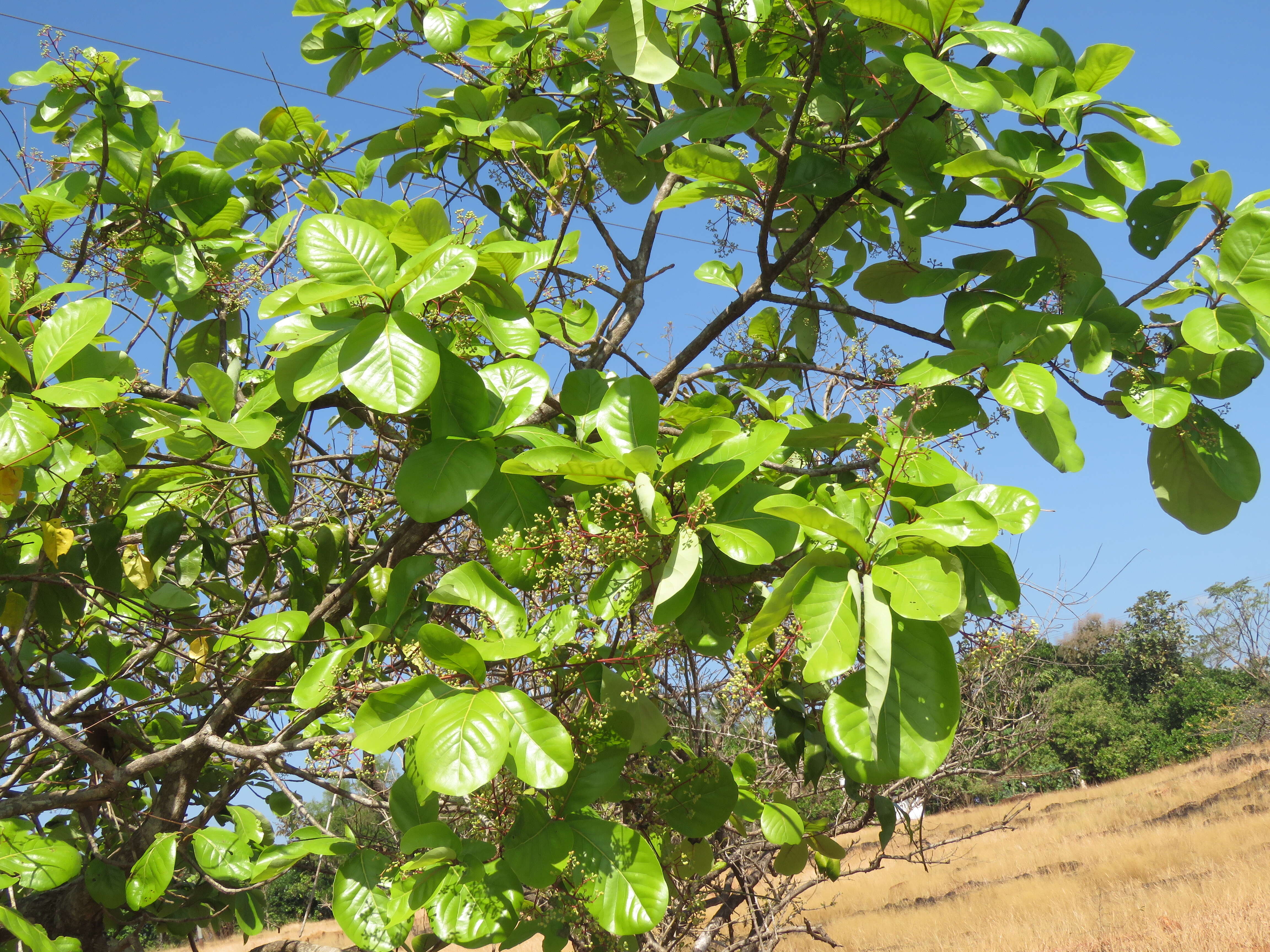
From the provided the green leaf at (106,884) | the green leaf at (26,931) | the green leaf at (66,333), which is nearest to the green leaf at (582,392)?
the green leaf at (66,333)

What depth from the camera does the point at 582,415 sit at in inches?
57.7

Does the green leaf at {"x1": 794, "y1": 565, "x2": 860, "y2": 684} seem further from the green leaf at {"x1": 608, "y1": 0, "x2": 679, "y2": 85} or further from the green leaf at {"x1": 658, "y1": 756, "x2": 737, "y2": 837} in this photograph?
the green leaf at {"x1": 608, "y1": 0, "x2": 679, "y2": 85}

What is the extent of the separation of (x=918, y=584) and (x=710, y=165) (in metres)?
0.89

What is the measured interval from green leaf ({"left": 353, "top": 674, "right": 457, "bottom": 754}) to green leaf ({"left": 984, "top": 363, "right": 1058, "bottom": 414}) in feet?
3.16

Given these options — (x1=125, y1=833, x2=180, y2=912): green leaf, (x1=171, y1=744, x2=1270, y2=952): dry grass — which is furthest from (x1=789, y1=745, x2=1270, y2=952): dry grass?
(x1=125, y1=833, x2=180, y2=912): green leaf

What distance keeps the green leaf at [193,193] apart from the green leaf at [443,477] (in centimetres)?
117

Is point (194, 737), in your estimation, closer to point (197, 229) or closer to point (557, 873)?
point (557, 873)

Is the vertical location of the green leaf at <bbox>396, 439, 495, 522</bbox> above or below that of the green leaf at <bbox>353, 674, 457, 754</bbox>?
above

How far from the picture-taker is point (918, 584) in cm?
97

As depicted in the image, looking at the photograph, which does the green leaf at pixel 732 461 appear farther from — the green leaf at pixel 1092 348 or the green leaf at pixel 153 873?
the green leaf at pixel 153 873

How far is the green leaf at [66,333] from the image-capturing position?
53.7 inches

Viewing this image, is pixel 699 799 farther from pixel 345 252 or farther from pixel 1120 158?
pixel 1120 158

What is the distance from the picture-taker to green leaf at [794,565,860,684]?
96 cm

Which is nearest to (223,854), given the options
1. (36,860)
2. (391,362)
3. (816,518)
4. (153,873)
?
(153,873)
